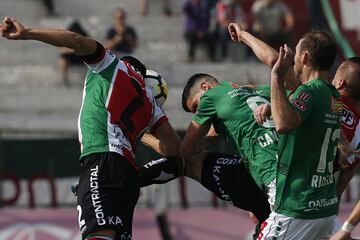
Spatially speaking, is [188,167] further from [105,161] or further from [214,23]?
[214,23]

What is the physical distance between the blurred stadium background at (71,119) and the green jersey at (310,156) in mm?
3031

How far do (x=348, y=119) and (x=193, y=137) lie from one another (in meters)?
1.15

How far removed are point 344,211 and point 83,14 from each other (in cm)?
757

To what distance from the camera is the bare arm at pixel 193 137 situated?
25.8ft

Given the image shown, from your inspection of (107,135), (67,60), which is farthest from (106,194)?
(67,60)

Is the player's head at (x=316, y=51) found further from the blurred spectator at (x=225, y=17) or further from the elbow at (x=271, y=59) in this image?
the blurred spectator at (x=225, y=17)

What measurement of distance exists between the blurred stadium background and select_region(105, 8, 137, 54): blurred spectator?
45 cm

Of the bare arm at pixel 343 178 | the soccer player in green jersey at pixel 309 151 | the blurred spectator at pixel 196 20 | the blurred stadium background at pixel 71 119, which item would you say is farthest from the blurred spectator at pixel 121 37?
the soccer player in green jersey at pixel 309 151

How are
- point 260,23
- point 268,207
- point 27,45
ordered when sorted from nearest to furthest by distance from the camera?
point 268,207 → point 260,23 → point 27,45

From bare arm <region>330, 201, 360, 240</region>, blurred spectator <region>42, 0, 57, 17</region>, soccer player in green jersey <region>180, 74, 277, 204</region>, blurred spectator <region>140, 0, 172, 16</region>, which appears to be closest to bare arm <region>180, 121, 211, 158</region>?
soccer player in green jersey <region>180, 74, 277, 204</region>

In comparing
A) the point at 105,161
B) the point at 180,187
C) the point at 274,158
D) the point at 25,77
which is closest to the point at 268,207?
the point at 274,158

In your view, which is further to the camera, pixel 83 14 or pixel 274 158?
pixel 83 14

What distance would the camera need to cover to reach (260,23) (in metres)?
17.1

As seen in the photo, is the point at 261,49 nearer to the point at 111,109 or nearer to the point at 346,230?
the point at 111,109
